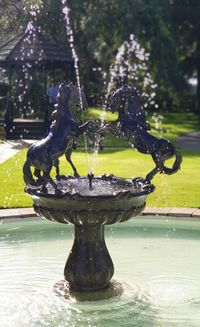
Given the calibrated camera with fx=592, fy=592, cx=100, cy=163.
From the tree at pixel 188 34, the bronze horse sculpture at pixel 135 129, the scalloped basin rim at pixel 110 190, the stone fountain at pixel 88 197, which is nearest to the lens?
the scalloped basin rim at pixel 110 190

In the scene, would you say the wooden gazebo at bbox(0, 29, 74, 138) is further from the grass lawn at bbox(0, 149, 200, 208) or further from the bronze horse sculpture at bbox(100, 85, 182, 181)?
the bronze horse sculpture at bbox(100, 85, 182, 181)

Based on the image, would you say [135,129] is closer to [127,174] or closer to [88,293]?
[88,293]

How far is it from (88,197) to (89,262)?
819mm

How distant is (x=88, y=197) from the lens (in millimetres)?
5828

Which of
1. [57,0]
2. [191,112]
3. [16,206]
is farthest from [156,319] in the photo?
[191,112]

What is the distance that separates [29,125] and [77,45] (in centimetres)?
1212

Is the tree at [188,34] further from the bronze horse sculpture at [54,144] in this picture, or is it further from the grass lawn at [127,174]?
the bronze horse sculpture at [54,144]

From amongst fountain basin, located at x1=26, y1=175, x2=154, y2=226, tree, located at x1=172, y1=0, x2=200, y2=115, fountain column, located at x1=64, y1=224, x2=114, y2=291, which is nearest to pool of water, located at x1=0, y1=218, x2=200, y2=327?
fountain column, located at x1=64, y1=224, x2=114, y2=291

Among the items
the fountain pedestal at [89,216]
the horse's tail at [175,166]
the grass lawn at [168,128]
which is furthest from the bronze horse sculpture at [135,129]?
the grass lawn at [168,128]

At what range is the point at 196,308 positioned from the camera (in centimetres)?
590

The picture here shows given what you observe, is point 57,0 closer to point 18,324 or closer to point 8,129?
point 8,129

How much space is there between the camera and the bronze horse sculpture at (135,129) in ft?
21.5

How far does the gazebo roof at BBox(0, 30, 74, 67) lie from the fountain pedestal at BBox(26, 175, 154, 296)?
17.8m

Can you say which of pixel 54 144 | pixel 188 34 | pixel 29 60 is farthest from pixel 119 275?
pixel 188 34
